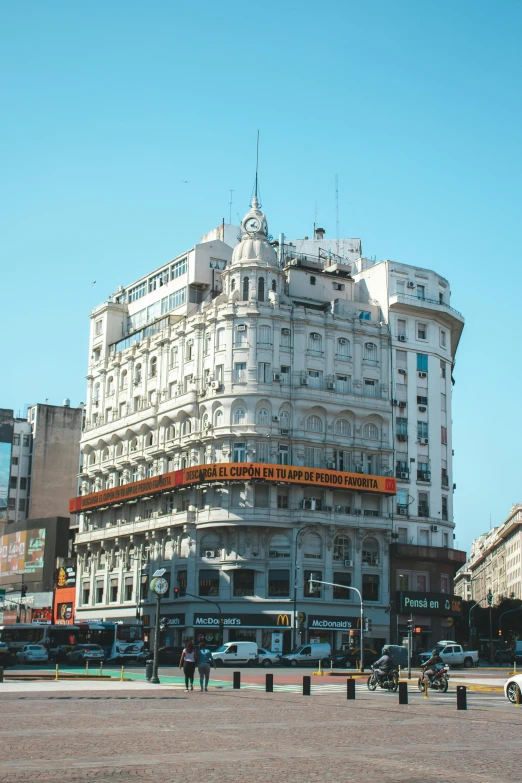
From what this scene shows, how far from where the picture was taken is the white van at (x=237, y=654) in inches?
2362

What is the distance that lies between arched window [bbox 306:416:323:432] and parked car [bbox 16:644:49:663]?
2908 cm

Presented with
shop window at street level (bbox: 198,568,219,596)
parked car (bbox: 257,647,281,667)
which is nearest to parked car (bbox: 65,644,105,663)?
parked car (bbox: 257,647,281,667)

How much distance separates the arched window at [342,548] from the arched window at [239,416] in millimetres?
12419

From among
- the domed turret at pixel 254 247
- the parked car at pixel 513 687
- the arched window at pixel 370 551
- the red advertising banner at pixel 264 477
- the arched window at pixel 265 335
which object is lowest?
the parked car at pixel 513 687

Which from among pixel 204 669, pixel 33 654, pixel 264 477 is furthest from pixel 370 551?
pixel 204 669

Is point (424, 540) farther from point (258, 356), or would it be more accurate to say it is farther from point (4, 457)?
point (4, 457)

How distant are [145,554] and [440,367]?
31.8m

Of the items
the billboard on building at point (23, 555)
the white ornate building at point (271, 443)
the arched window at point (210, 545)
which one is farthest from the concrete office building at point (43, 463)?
the arched window at point (210, 545)

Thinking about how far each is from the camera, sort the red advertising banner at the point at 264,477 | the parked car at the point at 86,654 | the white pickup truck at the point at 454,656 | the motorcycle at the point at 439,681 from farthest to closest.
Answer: the red advertising banner at the point at 264,477
the white pickup truck at the point at 454,656
the parked car at the point at 86,654
the motorcycle at the point at 439,681

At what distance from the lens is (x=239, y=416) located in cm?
7962

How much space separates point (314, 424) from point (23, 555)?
43.7 m

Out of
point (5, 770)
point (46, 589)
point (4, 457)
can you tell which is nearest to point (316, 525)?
point (46, 589)

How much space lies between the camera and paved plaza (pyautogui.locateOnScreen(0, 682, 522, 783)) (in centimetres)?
1485

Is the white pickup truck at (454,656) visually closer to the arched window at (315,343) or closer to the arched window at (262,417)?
the arched window at (262,417)
